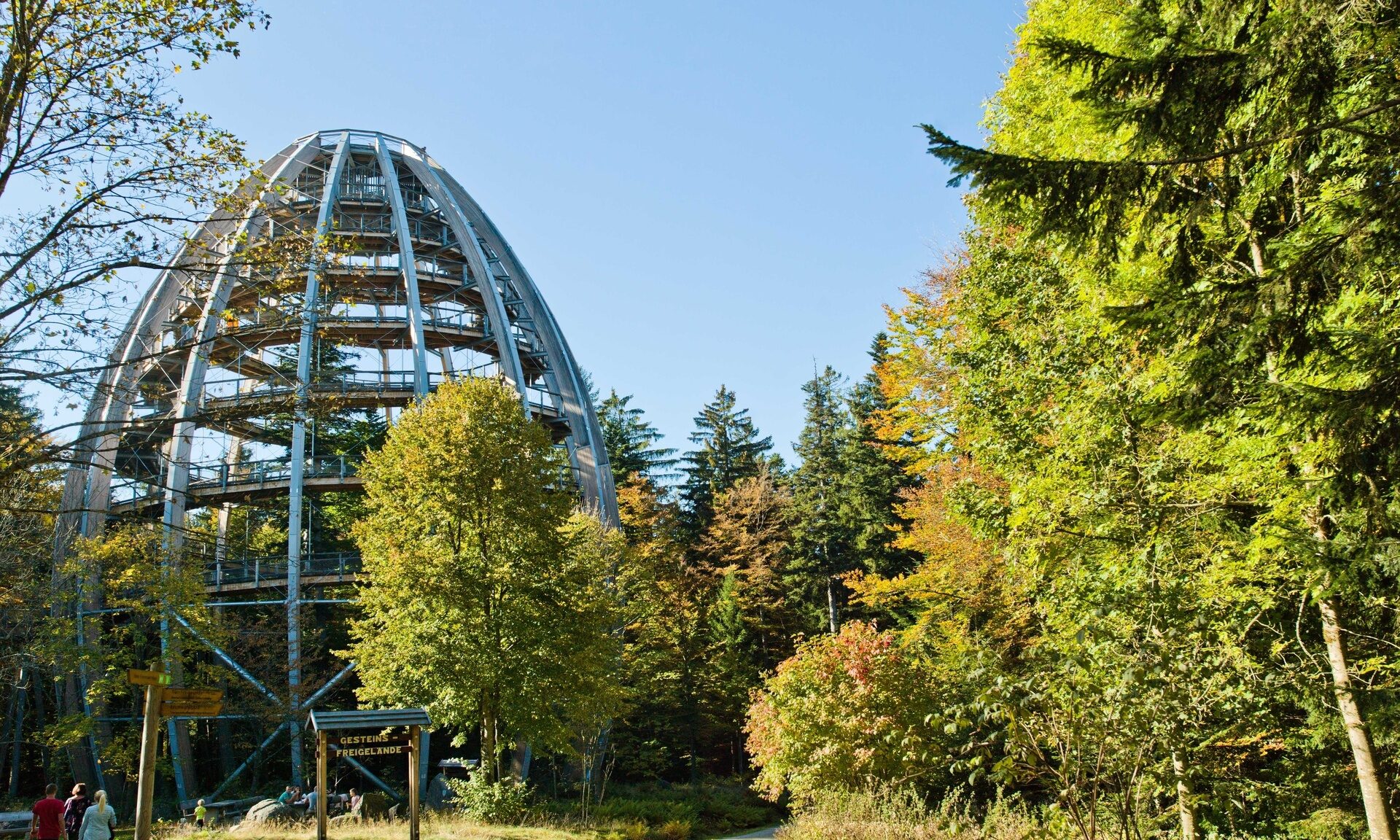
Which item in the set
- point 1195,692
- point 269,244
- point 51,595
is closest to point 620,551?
point 51,595

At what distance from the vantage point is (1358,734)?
7.47 meters

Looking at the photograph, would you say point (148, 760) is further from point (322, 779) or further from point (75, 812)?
point (75, 812)

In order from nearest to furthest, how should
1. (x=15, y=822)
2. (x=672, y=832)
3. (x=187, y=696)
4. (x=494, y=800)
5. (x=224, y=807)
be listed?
1. (x=187, y=696)
2. (x=494, y=800)
3. (x=672, y=832)
4. (x=15, y=822)
5. (x=224, y=807)

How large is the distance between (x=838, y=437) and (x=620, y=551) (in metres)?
19.3

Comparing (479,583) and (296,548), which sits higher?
(296,548)

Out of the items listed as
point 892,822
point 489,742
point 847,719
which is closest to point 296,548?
point 489,742

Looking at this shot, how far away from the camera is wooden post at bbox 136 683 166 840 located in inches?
336

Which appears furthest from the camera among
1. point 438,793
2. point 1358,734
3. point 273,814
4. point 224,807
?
point 224,807

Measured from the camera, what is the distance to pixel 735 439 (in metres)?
45.3

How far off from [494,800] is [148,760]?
24.5 feet

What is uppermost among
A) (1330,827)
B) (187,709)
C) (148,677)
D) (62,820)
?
(148,677)

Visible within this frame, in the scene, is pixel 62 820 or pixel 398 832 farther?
pixel 398 832

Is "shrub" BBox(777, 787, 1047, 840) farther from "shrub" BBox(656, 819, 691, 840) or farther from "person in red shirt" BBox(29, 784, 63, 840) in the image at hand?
"person in red shirt" BBox(29, 784, 63, 840)

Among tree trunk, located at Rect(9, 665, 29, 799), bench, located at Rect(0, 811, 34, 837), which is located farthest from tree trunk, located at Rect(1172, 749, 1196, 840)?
tree trunk, located at Rect(9, 665, 29, 799)
